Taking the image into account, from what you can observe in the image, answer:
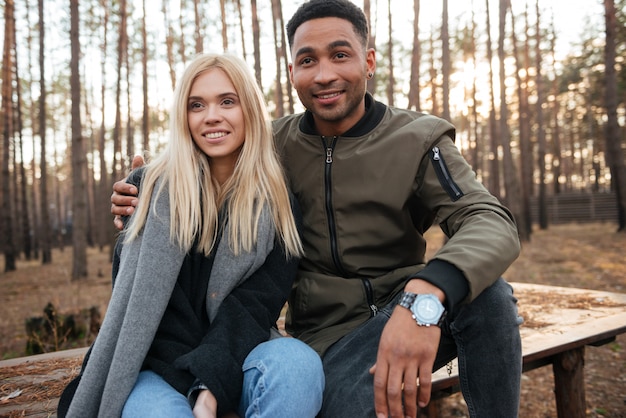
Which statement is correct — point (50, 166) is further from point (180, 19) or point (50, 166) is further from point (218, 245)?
point (218, 245)

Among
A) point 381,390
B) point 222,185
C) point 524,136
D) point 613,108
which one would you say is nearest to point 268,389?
point 381,390

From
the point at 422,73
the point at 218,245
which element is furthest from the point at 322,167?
the point at 422,73

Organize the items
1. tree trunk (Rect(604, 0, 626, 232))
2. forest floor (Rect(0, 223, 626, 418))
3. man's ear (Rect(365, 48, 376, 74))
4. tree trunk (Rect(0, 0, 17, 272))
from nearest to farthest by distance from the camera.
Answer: man's ear (Rect(365, 48, 376, 74))
forest floor (Rect(0, 223, 626, 418))
tree trunk (Rect(604, 0, 626, 232))
tree trunk (Rect(0, 0, 17, 272))

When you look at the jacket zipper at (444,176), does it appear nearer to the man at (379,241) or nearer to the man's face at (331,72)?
the man at (379,241)

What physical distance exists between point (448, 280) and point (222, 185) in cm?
127

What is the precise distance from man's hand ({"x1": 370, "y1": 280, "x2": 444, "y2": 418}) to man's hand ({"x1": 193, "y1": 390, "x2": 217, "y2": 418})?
593mm

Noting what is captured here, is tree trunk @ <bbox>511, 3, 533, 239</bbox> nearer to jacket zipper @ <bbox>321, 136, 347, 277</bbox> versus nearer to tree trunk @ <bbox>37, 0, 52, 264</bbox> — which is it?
jacket zipper @ <bbox>321, 136, 347, 277</bbox>

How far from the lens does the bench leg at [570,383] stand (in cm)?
316

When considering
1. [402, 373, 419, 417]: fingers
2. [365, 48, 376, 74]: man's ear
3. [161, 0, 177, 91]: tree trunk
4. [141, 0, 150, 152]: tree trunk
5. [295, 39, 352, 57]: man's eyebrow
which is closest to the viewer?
[402, 373, 419, 417]: fingers

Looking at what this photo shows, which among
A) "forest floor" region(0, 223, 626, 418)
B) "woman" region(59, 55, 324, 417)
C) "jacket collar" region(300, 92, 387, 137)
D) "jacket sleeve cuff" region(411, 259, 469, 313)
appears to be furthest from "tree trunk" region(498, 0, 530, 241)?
"jacket sleeve cuff" region(411, 259, 469, 313)

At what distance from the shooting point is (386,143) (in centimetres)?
227

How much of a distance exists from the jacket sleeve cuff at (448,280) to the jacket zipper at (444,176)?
497 mm

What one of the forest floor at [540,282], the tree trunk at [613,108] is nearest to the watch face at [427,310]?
the forest floor at [540,282]

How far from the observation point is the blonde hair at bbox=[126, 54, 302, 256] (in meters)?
2.04
